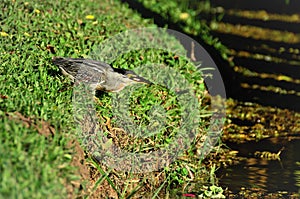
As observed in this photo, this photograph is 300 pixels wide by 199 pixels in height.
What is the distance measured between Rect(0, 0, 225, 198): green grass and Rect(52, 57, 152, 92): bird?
9cm

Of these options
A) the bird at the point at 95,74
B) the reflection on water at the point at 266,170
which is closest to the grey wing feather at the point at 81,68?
the bird at the point at 95,74

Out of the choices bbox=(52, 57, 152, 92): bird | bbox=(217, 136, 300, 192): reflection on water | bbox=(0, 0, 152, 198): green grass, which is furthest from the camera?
bbox=(217, 136, 300, 192): reflection on water

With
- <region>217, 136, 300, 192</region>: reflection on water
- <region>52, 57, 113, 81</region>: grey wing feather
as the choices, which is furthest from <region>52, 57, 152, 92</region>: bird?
<region>217, 136, 300, 192</region>: reflection on water

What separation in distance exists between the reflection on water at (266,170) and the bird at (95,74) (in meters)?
1.02

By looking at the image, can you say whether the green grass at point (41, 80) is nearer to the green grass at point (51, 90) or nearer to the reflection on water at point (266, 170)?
the green grass at point (51, 90)

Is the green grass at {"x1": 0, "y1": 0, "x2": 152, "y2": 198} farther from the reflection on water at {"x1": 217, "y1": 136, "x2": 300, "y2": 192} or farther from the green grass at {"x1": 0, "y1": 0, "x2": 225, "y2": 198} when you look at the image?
the reflection on water at {"x1": 217, "y1": 136, "x2": 300, "y2": 192}

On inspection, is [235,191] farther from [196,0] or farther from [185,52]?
[196,0]

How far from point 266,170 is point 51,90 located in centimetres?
180

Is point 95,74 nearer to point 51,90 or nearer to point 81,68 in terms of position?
point 81,68

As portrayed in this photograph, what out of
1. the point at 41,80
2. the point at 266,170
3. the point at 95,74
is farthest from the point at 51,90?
the point at 266,170

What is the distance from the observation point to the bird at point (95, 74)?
209 inches

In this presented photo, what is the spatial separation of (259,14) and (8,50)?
5.36 metres

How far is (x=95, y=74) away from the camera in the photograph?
530cm

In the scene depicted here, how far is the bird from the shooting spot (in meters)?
5.30
